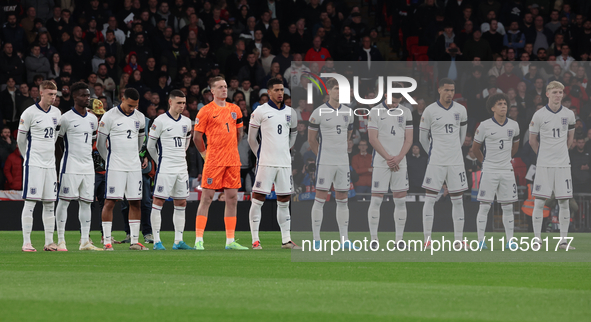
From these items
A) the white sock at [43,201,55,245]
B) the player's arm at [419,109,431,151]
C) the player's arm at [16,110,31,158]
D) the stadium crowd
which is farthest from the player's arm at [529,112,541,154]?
the player's arm at [16,110,31,158]

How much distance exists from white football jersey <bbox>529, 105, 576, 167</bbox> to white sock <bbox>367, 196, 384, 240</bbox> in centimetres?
283

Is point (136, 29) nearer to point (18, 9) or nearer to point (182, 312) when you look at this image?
point (18, 9)

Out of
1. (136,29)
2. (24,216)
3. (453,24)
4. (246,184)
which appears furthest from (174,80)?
(24,216)

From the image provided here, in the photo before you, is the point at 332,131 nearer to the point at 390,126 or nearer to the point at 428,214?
the point at 390,126

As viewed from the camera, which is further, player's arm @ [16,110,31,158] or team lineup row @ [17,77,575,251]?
team lineup row @ [17,77,575,251]

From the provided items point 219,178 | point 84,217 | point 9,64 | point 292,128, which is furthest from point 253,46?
point 84,217

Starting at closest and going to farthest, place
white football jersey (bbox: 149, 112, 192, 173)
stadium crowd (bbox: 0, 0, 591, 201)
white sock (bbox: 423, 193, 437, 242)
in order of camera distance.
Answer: white football jersey (bbox: 149, 112, 192, 173)
white sock (bbox: 423, 193, 437, 242)
stadium crowd (bbox: 0, 0, 591, 201)

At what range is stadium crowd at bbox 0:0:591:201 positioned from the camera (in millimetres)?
19156

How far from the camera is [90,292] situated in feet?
22.3

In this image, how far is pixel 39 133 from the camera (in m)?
11.6

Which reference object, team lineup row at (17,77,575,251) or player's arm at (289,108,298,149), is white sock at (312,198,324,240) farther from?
player's arm at (289,108,298,149)

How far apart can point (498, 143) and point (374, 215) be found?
234cm

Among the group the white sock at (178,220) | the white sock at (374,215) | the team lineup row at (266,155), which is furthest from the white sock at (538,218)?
the white sock at (178,220)

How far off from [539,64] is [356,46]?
188 inches
